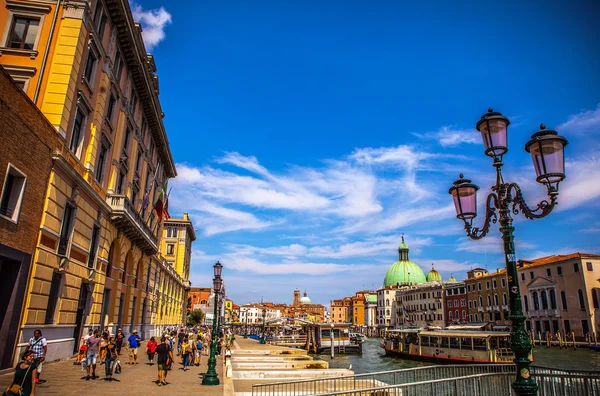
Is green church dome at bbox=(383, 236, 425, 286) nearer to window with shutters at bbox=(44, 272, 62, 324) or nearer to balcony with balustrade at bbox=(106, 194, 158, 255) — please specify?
balcony with balustrade at bbox=(106, 194, 158, 255)

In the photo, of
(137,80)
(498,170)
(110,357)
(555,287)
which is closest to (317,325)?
(555,287)

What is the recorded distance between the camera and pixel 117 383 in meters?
14.5

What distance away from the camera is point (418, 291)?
109750 mm

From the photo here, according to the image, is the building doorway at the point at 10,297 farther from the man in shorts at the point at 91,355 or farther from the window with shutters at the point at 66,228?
the window with shutters at the point at 66,228

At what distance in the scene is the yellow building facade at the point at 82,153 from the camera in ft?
55.2

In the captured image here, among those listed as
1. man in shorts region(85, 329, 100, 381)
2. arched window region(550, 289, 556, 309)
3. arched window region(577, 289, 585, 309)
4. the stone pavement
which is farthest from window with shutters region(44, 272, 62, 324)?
arched window region(550, 289, 556, 309)

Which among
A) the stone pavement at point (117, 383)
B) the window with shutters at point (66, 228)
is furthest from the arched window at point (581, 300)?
the window with shutters at point (66, 228)

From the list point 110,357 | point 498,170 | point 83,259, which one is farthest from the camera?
point 83,259

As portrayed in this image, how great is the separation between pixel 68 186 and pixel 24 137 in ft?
12.9

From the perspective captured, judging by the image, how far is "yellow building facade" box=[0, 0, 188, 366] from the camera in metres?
16.8

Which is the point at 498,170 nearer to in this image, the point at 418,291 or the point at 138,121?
the point at 138,121

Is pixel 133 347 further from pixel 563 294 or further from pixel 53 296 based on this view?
pixel 563 294

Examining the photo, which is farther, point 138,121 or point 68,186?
point 138,121

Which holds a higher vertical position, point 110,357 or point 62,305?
point 62,305
